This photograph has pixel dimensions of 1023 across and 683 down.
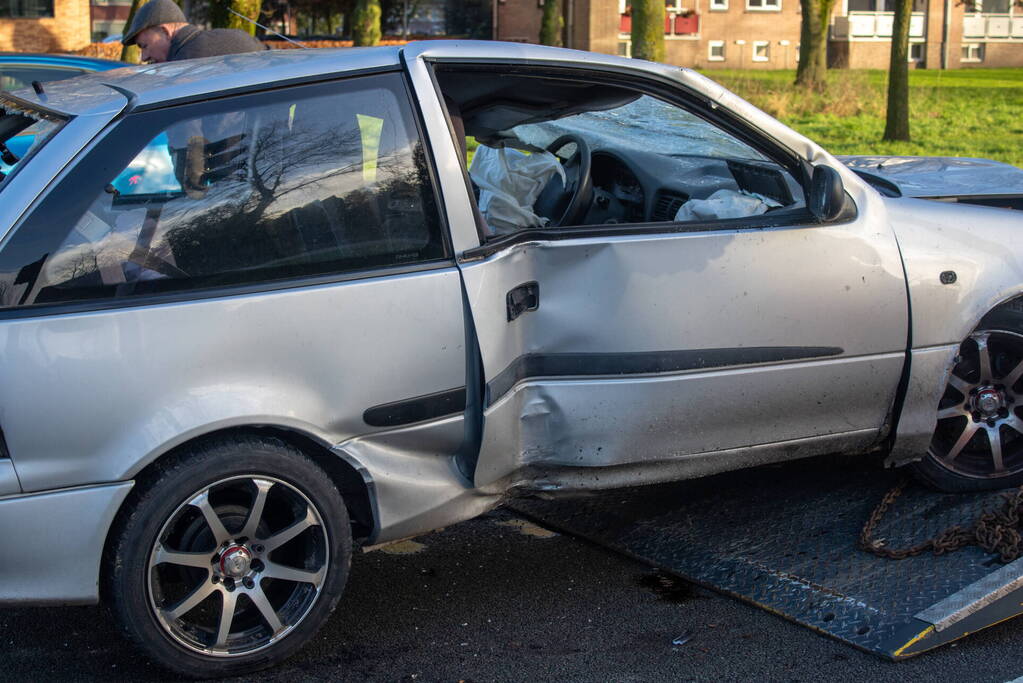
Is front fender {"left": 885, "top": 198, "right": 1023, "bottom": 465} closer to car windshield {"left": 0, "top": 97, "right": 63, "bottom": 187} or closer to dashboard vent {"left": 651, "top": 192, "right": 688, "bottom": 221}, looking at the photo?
dashboard vent {"left": 651, "top": 192, "right": 688, "bottom": 221}

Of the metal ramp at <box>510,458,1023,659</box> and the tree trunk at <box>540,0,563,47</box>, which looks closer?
the metal ramp at <box>510,458,1023,659</box>

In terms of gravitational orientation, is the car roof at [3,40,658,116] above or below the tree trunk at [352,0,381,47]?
below

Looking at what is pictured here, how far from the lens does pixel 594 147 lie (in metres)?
4.97

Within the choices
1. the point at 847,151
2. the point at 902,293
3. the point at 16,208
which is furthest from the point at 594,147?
the point at 847,151

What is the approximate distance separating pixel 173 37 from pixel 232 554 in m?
3.78

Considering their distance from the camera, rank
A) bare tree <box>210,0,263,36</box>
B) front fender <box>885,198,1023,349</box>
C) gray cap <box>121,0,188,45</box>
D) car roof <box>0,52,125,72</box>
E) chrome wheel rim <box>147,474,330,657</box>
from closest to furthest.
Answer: chrome wheel rim <box>147,474,330,657</box> < front fender <box>885,198,1023,349</box> < gray cap <box>121,0,188,45</box> < car roof <box>0,52,125,72</box> < bare tree <box>210,0,263,36</box>

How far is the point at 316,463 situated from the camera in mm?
3607

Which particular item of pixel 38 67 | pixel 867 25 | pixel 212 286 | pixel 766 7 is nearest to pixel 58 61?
pixel 38 67

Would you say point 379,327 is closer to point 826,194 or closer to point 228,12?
point 826,194

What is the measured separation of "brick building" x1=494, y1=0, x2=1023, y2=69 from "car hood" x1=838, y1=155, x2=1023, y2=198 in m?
33.8

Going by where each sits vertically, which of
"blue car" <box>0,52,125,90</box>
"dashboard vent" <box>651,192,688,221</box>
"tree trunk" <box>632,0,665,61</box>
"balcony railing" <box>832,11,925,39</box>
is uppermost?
"balcony railing" <box>832,11,925,39</box>

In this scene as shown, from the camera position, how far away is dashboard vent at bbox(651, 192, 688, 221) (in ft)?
14.9

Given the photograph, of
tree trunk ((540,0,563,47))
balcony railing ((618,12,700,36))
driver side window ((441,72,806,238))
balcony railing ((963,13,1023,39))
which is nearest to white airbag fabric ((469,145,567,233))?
driver side window ((441,72,806,238))

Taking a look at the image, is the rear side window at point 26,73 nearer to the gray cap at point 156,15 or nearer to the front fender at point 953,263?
the gray cap at point 156,15
